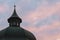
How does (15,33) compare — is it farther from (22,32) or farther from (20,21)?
(20,21)

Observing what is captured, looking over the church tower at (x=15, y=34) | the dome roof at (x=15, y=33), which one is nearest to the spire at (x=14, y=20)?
the church tower at (x=15, y=34)

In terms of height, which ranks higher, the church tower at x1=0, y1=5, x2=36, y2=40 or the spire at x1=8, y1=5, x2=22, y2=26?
the spire at x1=8, y1=5, x2=22, y2=26

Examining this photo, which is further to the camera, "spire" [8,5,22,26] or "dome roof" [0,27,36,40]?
"spire" [8,5,22,26]

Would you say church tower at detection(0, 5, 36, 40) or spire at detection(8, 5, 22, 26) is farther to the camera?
spire at detection(8, 5, 22, 26)

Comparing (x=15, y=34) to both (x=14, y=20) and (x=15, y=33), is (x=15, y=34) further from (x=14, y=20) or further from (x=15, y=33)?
(x=14, y=20)

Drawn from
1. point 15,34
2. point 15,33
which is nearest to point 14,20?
point 15,33

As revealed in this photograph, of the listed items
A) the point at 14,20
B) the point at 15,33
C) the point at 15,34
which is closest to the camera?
the point at 15,34

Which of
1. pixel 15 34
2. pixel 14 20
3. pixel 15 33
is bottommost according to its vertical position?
pixel 15 34

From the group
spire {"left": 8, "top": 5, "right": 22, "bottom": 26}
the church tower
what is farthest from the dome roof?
spire {"left": 8, "top": 5, "right": 22, "bottom": 26}

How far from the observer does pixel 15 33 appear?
6072 cm

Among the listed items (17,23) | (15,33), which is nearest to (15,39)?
(15,33)

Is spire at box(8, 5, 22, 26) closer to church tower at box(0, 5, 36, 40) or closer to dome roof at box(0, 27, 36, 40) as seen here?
church tower at box(0, 5, 36, 40)

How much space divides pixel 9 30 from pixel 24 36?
12.9 ft

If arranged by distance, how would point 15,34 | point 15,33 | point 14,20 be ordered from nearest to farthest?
1. point 15,34
2. point 15,33
3. point 14,20
